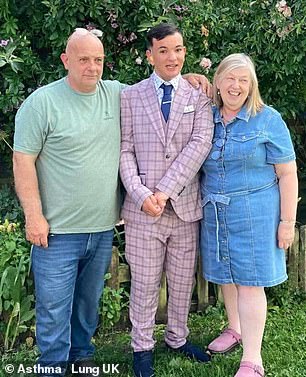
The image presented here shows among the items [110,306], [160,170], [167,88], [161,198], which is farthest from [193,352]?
[167,88]

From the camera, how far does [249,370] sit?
347 cm

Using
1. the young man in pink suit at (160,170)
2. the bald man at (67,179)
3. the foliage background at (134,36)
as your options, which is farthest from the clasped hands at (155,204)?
the foliage background at (134,36)

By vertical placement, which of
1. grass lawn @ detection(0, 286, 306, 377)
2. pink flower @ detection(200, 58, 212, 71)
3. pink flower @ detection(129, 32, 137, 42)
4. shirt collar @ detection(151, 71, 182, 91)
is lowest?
grass lawn @ detection(0, 286, 306, 377)

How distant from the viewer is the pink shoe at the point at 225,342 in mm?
3848

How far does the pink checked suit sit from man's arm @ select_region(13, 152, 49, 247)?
46 cm

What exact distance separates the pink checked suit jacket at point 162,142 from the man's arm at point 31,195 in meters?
0.46

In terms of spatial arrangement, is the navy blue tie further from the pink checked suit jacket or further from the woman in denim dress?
the woman in denim dress

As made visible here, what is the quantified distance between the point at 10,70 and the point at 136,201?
190 cm

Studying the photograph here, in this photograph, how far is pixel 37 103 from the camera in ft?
10.2

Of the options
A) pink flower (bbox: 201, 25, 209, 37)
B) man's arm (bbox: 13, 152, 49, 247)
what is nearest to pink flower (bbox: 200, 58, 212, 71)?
pink flower (bbox: 201, 25, 209, 37)

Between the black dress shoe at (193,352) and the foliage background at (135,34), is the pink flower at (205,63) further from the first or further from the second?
the black dress shoe at (193,352)

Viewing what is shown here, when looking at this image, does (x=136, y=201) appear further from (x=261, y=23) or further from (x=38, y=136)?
(x=261, y=23)

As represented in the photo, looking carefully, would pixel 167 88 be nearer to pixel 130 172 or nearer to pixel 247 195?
pixel 130 172

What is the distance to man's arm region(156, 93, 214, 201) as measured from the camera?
331 centimetres
